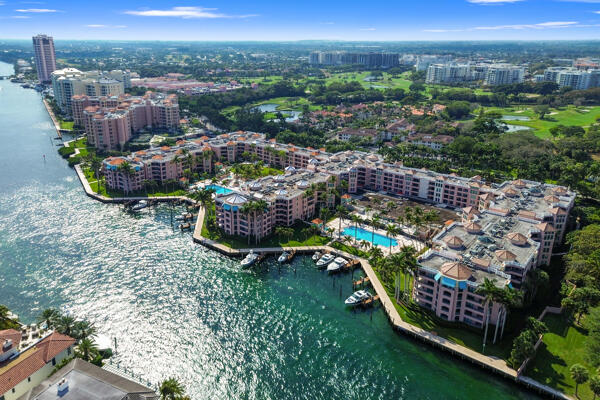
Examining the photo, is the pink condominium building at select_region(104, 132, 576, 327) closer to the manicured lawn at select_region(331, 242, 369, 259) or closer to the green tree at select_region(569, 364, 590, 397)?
the green tree at select_region(569, 364, 590, 397)

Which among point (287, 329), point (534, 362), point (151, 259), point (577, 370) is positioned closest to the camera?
point (577, 370)

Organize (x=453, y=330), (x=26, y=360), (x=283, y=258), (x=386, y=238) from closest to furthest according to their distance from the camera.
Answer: (x=26, y=360), (x=453, y=330), (x=283, y=258), (x=386, y=238)

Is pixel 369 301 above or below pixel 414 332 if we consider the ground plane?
below

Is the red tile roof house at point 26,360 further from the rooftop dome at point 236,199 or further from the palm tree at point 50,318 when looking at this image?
the rooftop dome at point 236,199

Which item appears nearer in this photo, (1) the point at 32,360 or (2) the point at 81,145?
(1) the point at 32,360

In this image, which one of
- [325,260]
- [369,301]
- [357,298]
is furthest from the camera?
[325,260]

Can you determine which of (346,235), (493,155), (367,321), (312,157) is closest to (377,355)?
(367,321)

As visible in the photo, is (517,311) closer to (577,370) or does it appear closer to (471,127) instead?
(577,370)

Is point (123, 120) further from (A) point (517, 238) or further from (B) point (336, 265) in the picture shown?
(A) point (517, 238)

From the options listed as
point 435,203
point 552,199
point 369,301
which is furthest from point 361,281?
point 552,199
